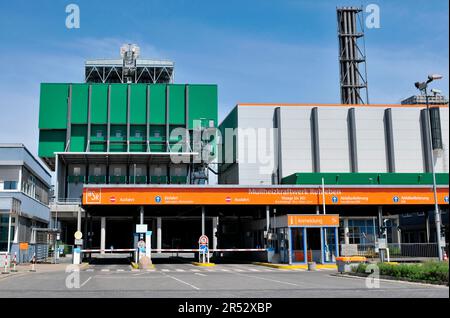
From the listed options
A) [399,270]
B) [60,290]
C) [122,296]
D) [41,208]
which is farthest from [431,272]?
[41,208]

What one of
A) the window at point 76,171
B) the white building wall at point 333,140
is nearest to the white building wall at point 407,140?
the white building wall at point 333,140

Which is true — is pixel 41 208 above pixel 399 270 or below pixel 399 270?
above

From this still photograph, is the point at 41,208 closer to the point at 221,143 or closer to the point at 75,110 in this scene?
the point at 75,110

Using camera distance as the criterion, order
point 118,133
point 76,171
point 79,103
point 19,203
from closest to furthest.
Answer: point 19,203, point 79,103, point 118,133, point 76,171

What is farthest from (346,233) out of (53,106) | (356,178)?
(53,106)

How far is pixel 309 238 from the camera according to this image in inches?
1581

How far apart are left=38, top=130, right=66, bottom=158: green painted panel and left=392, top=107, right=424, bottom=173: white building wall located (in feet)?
148

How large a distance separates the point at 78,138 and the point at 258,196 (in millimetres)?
36697

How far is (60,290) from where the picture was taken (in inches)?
740

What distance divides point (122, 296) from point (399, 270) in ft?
44.5

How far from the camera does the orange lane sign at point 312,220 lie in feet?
128

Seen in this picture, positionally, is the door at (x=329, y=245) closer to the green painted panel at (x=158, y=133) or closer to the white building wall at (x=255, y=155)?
the white building wall at (x=255, y=155)

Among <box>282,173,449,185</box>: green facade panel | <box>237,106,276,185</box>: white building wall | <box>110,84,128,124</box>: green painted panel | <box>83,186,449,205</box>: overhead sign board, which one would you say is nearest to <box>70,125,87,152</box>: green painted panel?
<box>110,84,128,124</box>: green painted panel

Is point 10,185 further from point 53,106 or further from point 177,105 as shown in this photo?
point 177,105
